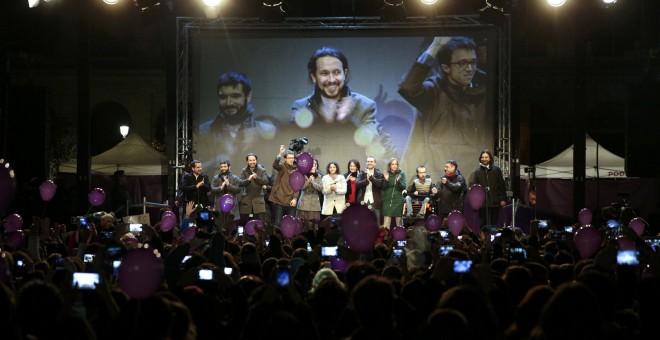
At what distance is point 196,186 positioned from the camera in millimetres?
19141

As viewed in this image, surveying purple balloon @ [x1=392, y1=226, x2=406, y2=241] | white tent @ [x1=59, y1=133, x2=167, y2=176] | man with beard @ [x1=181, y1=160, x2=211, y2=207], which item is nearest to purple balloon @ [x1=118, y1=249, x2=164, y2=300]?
purple balloon @ [x1=392, y1=226, x2=406, y2=241]

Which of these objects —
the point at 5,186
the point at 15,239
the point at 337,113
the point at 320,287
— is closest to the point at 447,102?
the point at 337,113

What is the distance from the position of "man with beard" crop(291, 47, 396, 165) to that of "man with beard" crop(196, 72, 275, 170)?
3.25 feet

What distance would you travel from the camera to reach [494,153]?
71.6 ft

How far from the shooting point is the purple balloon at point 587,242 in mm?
10602

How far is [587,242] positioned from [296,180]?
811cm

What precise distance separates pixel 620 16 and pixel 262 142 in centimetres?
944

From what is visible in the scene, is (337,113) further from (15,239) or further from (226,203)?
(15,239)

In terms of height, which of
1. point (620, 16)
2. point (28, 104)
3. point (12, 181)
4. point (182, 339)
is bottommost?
point (182, 339)

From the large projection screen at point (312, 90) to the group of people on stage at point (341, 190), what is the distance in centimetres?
281

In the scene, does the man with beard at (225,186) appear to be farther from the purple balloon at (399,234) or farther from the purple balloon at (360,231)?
the purple balloon at (360,231)

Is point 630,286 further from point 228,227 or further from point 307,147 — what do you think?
point 307,147

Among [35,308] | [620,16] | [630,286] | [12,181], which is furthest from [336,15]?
[35,308]

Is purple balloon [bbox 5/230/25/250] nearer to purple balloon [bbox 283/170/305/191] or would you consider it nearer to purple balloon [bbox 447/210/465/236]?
purple balloon [bbox 447/210/465/236]
